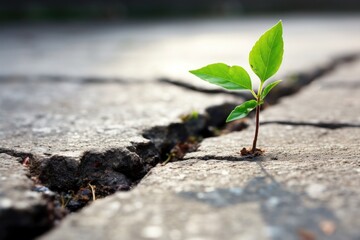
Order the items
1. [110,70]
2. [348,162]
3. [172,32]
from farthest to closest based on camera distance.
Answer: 1. [172,32]
2. [110,70]
3. [348,162]

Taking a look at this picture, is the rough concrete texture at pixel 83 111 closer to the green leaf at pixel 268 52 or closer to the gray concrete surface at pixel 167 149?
the gray concrete surface at pixel 167 149

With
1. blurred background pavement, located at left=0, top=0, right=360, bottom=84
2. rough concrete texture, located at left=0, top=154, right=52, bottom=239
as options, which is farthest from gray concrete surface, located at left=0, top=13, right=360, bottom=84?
rough concrete texture, located at left=0, top=154, right=52, bottom=239

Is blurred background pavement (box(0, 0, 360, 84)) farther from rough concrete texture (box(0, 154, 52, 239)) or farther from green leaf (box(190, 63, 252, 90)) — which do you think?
rough concrete texture (box(0, 154, 52, 239))

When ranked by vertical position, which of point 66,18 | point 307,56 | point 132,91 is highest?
point 66,18

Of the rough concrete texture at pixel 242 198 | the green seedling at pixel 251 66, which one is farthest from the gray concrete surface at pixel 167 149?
the green seedling at pixel 251 66

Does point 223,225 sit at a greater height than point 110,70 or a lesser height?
lesser

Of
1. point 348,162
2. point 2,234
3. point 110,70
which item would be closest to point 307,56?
point 110,70

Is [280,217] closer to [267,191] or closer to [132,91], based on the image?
[267,191]
